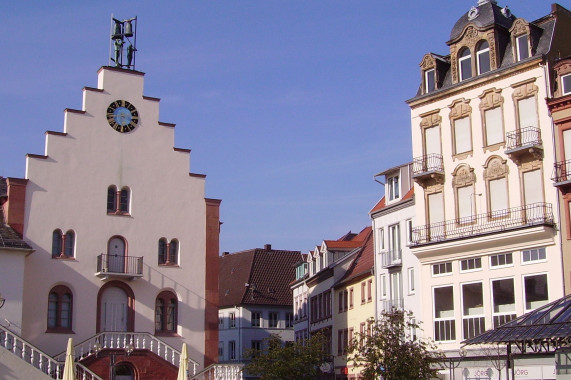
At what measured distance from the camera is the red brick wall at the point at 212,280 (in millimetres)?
48781

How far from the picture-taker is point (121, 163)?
160ft

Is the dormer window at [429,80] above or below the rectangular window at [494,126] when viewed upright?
above

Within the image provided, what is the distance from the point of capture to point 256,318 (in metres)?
84.9

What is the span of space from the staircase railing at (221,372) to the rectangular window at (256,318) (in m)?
38.5

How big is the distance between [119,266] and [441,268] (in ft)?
54.9

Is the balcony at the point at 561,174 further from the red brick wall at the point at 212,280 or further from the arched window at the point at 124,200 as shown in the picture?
the arched window at the point at 124,200

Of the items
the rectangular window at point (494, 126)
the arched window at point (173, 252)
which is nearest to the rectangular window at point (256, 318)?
the arched window at point (173, 252)

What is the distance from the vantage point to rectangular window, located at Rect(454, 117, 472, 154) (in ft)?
149

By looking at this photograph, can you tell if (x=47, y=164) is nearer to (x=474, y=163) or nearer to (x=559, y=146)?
(x=474, y=163)

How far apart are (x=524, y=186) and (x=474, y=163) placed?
3436mm

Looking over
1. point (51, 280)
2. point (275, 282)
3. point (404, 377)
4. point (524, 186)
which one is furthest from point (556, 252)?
point (275, 282)

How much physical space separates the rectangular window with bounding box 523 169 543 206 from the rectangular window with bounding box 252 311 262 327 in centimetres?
4656

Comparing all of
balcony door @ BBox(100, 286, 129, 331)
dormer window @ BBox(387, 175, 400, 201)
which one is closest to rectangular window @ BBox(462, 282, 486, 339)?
dormer window @ BBox(387, 175, 400, 201)

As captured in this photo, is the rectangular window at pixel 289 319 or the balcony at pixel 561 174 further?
the rectangular window at pixel 289 319
